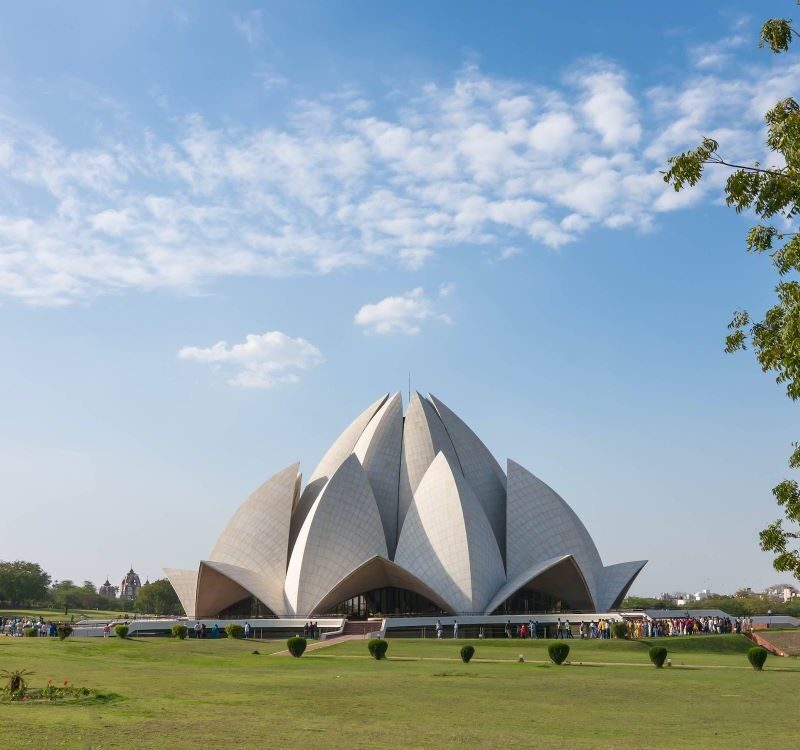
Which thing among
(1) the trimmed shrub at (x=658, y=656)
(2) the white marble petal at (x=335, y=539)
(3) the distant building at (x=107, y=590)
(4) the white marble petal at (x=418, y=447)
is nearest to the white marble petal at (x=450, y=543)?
(2) the white marble petal at (x=335, y=539)

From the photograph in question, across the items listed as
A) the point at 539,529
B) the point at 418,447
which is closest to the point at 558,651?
the point at 539,529

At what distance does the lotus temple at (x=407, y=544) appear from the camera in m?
39.5

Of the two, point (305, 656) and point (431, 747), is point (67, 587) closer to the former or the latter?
point (305, 656)

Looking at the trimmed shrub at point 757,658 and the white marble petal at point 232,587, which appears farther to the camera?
the white marble petal at point 232,587

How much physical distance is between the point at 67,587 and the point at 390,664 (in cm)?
12216

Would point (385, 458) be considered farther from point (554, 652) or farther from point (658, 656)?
point (658, 656)

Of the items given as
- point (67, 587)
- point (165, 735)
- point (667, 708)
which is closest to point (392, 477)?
point (667, 708)

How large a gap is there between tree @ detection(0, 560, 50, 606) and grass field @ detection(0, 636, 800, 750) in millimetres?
54377

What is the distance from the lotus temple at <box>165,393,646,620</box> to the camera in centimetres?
3953

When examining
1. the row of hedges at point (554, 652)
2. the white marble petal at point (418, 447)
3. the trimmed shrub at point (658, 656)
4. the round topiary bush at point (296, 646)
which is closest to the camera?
the row of hedges at point (554, 652)

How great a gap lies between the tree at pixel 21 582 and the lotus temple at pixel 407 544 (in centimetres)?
3563

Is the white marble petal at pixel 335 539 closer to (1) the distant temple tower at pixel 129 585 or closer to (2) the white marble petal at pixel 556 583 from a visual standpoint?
(2) the white marble petal at pixel 556 583

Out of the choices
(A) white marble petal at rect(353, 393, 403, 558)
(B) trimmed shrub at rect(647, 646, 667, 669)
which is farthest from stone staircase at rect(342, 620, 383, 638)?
(B) trimmed shrub at rect(647, 646, 667, 669)

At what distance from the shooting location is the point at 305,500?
47.0 m
